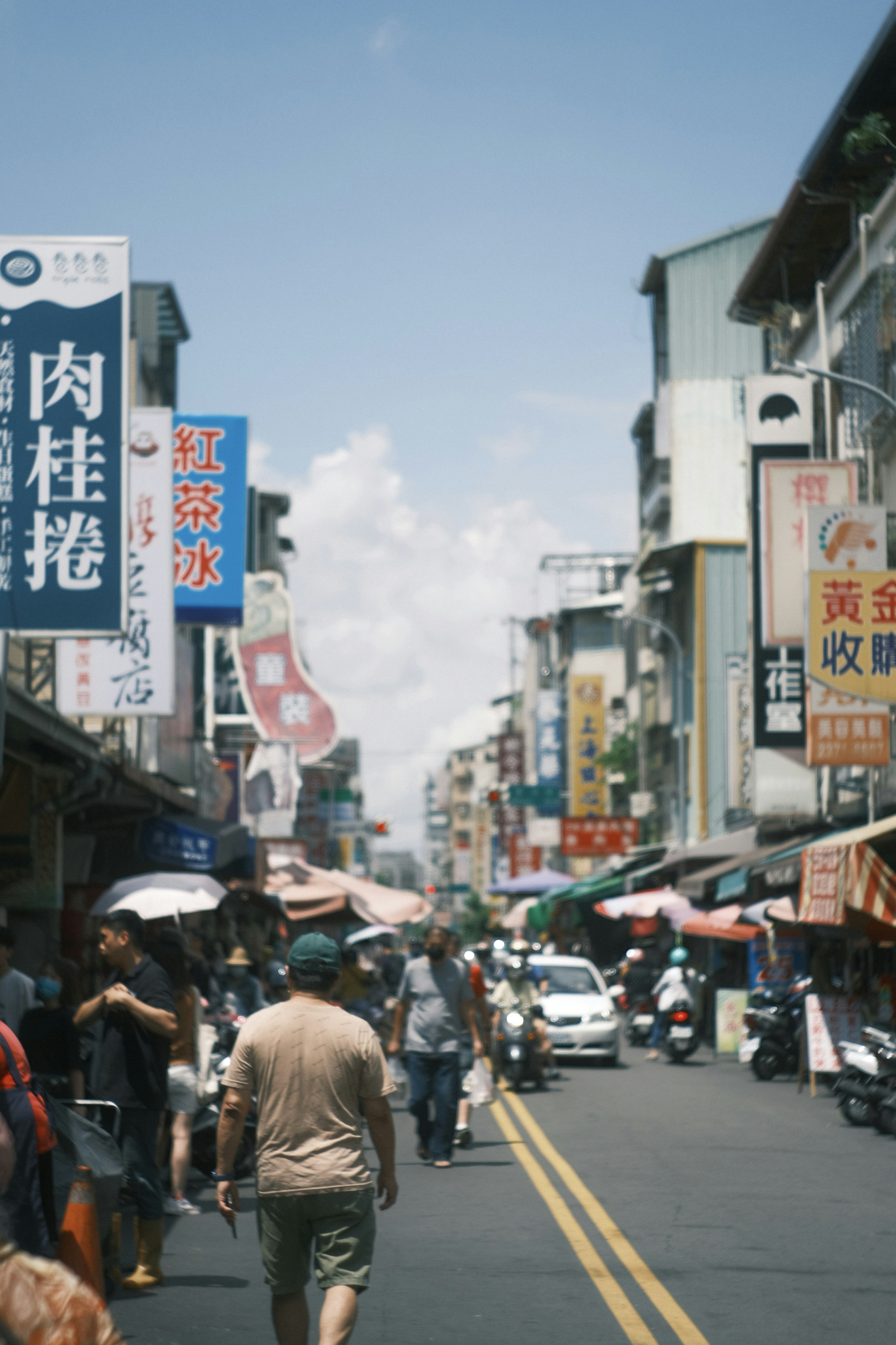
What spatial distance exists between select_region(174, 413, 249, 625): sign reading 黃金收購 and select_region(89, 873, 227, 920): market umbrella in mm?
7074

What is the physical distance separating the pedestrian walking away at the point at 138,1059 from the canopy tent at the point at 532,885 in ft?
142

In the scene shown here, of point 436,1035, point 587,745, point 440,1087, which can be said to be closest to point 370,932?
point 440,1087

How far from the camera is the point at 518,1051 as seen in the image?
21.5 meters

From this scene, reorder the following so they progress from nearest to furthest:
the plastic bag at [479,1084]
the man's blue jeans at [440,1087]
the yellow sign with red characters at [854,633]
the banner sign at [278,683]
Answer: the man's blue jeans at [440,1087] < the plastic bag at [479,1084] < the yellow sign with red characters at [854,633] < the banner sign at [278,683]

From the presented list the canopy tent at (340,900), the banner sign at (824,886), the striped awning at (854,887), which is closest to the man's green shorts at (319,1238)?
the striped awning at (854,887)

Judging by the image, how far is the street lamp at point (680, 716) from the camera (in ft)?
143

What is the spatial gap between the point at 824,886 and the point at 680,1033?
764 cm

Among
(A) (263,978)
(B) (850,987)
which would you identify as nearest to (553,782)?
(A) (263,978)

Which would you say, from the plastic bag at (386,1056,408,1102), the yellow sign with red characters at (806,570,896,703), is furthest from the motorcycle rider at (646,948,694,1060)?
the yellow sign with red characters at (806,570,896,703)

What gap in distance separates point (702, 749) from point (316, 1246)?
42360mm

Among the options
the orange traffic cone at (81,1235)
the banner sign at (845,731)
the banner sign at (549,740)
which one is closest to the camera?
the orange traffic cone at (81,1235)

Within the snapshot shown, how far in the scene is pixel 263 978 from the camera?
3056 centimetres

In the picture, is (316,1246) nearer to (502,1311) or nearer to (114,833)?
(502,1311)

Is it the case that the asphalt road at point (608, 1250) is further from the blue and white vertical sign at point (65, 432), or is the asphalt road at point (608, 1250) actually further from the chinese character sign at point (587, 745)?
the chinese character sign at point (587, 745)
